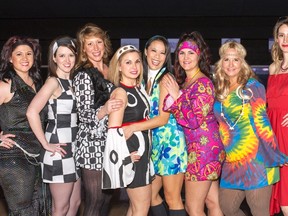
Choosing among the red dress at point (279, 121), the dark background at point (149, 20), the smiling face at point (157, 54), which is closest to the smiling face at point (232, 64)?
the red dress at point (279, 121)

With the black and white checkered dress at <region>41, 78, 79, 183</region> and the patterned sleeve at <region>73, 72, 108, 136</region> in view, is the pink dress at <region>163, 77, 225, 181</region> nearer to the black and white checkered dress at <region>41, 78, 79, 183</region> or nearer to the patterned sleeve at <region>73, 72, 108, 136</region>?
the patterned sleeve at <region>73, 72, 108, 136</region>

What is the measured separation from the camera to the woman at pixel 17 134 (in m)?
2.67

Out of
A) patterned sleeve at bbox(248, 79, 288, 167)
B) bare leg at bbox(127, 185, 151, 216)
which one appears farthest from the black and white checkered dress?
patterned sleeve at bbox(248, 79, 288, 167)

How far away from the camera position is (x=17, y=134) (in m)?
2.73

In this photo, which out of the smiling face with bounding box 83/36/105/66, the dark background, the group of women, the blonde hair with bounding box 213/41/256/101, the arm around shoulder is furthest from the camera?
the dark background

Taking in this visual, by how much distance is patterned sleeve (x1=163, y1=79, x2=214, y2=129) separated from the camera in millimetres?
2627

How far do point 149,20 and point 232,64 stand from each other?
17.1ft

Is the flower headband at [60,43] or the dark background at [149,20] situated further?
the dark background at [149,20]

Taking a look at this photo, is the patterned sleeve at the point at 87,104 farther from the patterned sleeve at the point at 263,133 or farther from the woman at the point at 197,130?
the patterned sleeve at the point at 263,133

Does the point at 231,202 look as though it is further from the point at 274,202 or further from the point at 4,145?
the point at 4,145

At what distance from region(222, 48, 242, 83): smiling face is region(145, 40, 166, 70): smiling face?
40cm

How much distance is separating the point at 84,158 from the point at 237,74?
1031 mm

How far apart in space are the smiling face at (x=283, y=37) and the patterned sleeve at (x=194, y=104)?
1.80 feet

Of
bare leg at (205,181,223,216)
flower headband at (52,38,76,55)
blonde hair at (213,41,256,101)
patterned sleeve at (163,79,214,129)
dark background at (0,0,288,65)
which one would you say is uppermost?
dark background at (0,0,288,65)
